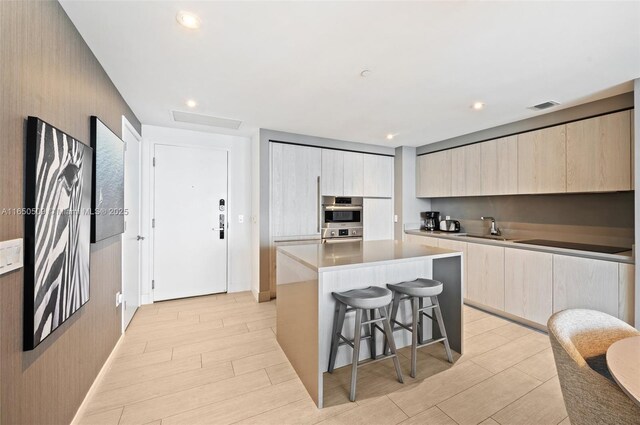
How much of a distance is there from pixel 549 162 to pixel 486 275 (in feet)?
5.00

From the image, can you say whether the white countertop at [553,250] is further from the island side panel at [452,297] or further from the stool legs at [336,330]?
the stool legs at [336,330]

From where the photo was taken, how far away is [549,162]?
10.1 feet

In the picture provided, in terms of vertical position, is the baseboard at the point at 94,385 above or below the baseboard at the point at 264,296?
below

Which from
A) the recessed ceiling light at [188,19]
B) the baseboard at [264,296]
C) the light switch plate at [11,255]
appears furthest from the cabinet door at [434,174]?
the light switch plate at [11,255]

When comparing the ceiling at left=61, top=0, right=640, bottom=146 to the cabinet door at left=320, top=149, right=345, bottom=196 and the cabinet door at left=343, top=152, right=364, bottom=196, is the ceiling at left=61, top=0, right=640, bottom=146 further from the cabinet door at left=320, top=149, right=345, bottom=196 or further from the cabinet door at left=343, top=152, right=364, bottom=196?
the cabinet door at left=343, top=152, right=364, bottom=196

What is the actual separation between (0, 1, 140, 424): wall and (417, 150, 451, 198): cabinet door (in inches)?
174

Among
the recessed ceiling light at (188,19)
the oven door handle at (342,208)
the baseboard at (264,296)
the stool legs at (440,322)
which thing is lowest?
the baseboard at (264,296)

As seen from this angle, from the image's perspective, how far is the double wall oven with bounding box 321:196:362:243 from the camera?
4250mm

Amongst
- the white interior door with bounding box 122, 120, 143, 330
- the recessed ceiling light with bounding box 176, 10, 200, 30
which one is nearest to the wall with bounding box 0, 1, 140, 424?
the recessed ceiling light with bounding box 176, 10, 200, 30

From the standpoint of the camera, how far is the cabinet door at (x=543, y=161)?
2.99 m

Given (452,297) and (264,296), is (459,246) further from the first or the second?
(264,296)

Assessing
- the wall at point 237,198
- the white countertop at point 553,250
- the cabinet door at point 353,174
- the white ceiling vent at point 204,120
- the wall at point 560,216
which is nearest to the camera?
the white countertop at point 553,250

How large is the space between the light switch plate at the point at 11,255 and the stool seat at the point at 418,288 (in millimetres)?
2192

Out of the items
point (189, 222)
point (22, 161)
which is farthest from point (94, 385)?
point (189, 222)
